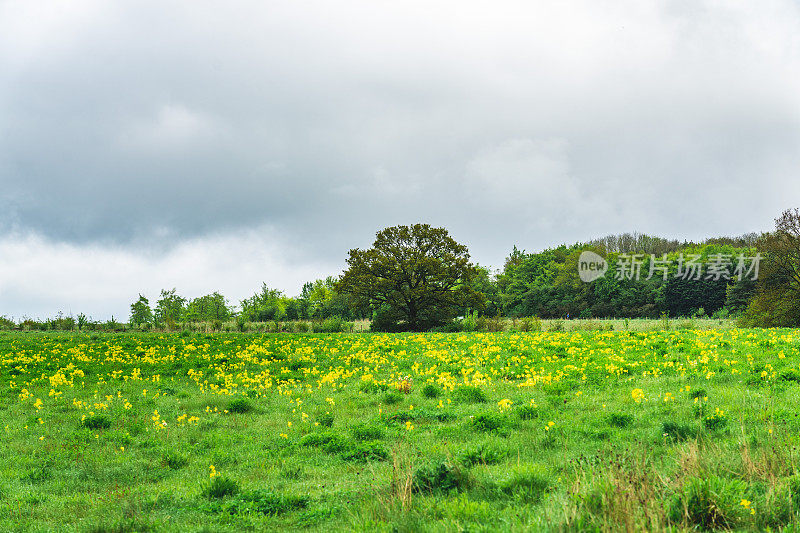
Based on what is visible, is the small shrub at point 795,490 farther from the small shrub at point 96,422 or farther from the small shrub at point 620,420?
the small shrub at point 96,422

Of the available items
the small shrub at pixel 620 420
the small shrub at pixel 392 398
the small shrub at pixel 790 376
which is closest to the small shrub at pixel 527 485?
the small shrub at pixel 620 420

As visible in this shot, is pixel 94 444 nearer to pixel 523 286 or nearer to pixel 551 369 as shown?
pixel 551 369

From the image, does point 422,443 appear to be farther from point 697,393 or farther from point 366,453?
point 697,393

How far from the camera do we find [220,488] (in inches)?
279

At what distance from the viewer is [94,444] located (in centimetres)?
1013

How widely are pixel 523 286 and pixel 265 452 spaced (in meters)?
92.1

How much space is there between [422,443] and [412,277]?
40404mm

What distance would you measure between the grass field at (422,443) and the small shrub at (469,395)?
0.06m

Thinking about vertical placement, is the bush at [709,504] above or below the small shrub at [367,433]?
above

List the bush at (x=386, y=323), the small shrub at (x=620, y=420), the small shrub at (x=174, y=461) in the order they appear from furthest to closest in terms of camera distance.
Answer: the bush at (x=386, y=323) → the small shrub at (x=620, y=420) → the small shrub at (x=174, y=461)

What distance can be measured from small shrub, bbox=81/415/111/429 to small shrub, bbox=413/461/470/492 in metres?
8.72

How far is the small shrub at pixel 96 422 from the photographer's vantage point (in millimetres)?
11414

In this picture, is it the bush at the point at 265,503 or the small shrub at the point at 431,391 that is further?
the small shrub at the point at 431,391

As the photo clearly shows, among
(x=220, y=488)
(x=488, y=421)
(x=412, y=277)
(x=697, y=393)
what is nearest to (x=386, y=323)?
(x=412, y=277)
